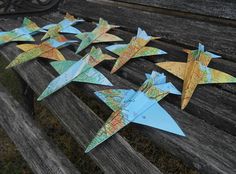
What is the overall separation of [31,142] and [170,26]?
4.15 feet

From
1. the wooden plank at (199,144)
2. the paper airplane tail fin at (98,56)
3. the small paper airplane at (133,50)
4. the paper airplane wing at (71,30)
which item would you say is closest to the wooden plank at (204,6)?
the small paper airplane at (133,50)

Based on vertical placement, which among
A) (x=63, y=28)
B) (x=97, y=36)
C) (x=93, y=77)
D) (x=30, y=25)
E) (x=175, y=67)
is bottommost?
(x=30, y=25)

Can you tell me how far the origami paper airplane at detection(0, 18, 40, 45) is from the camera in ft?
8.72

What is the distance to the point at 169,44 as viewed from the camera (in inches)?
89.7

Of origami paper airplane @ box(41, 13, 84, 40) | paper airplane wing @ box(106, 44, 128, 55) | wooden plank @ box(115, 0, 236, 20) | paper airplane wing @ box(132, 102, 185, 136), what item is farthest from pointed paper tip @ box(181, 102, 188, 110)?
origami paper airplane @ box(41, 13, 84, 40)

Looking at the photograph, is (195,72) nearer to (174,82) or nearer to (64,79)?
(174,82)

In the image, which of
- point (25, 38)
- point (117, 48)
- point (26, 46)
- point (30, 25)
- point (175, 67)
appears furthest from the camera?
point (30, 25)

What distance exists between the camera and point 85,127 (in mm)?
1528

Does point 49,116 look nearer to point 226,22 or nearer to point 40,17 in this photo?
point 40,17

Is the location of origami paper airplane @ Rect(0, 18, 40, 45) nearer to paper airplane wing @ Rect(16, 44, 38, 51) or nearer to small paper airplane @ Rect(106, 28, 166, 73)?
paper airplane wing @ Rect(16, 44, 38, 51)

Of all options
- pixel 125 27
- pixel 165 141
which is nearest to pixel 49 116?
pixel 125 27

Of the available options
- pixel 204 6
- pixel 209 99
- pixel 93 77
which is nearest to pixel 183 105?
pixel 209 99

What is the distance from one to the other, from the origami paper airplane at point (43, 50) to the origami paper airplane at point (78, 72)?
7.4 inches

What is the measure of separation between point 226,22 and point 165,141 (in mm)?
1215
